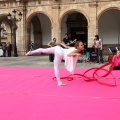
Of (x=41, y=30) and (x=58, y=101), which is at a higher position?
(x=41, y=30)

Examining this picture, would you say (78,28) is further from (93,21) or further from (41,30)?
(93,21)

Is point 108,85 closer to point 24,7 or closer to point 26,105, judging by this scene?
point 26,105

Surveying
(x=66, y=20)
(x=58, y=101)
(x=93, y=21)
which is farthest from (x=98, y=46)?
(x=66, y=20)

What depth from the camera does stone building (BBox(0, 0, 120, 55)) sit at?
23375 mm

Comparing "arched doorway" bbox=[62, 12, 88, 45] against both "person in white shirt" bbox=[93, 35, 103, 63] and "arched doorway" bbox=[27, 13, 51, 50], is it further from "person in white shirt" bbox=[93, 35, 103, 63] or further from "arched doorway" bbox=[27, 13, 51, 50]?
"person in white shirt" bbox=[93, 35, 103, 63]

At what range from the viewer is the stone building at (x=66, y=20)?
76.7ft

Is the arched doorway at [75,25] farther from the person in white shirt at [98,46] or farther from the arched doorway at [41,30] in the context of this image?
the person in white shirt at [98,46]

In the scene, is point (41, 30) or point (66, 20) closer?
point (66, 20)

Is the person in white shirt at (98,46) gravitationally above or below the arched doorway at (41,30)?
below

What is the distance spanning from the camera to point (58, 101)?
233 inches

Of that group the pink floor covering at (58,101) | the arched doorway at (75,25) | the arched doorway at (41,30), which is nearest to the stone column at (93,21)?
the arched doorway at (75,25)

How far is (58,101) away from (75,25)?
75.4ft

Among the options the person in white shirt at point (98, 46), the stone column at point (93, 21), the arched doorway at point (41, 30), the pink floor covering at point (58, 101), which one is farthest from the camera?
the arched doorway at point (41, 30)

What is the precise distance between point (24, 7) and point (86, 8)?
589 cm
